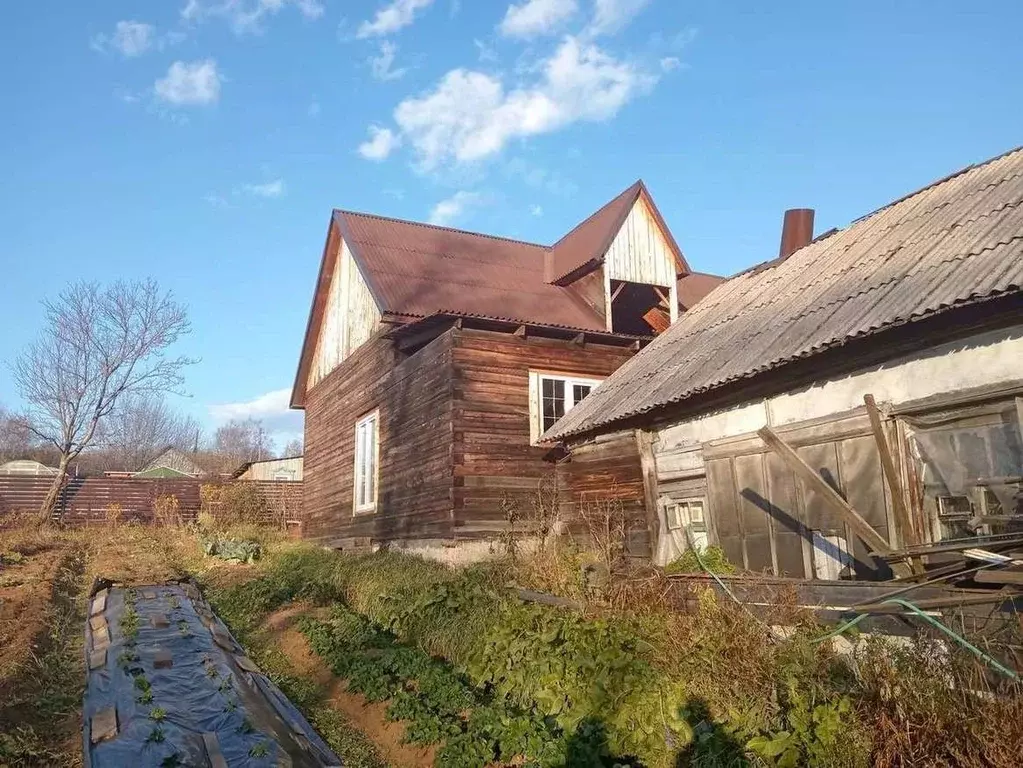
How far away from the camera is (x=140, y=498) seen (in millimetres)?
30219

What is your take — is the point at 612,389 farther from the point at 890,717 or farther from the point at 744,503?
the point at 890,717

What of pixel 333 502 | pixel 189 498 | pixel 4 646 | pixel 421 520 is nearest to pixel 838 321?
pixel 421 520

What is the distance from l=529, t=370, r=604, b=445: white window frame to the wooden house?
0.03 metres

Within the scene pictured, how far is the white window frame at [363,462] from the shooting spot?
16.4 meters

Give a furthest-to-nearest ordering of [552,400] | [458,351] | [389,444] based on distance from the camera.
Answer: [389,444] → [552,400] → [458,351]

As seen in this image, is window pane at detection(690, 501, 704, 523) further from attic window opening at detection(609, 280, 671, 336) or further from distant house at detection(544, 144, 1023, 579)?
attic window opening at detection(609, 280, 671, 336)

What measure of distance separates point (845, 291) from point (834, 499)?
3.22 m

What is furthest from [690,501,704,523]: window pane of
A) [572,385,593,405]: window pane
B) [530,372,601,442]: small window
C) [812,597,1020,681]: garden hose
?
[572,385,593,405]: window pane

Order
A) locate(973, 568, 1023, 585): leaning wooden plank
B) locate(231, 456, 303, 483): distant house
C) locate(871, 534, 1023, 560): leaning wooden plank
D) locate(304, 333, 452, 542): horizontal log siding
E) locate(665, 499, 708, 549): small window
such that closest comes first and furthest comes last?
locate(973, 568, 1023, 585): leaning wooden plank
locate(871, 534, 1023, 560): leaning wooden plank
locate(665, 499, 708, 549): small window
locate(304, 333, 452, 542): horizontal log siding
locate(231, 456, 303, 483): distant house

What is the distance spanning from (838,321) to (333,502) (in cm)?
1428

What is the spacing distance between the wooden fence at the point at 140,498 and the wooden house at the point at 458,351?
7683mm

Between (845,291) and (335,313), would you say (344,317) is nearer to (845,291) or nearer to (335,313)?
(335,313)

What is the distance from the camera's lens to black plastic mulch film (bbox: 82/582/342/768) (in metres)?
5.71

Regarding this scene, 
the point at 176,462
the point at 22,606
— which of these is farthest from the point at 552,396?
the point at 176,462
